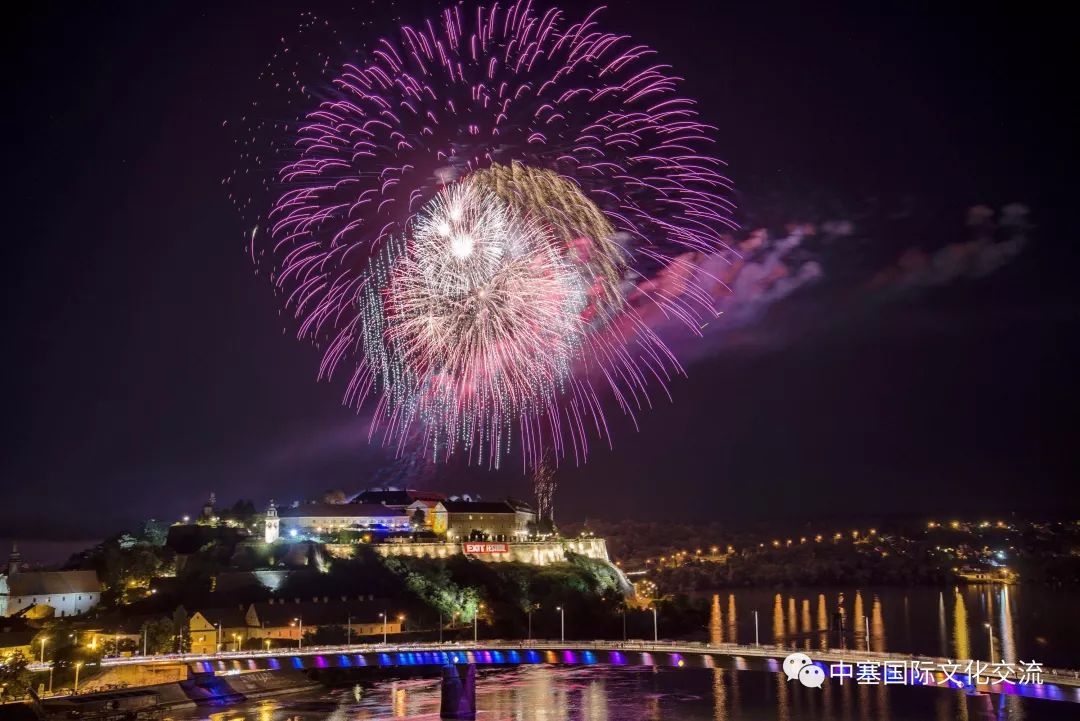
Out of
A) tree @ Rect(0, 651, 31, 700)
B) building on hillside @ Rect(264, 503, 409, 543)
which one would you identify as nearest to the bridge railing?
tree @ Rect(0, 651, 31, 700)

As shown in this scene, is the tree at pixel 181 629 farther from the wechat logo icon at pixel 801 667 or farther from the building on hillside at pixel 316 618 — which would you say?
the wechat logo icon at pixel 801 667

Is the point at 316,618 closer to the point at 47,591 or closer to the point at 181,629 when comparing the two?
the point at 181,629

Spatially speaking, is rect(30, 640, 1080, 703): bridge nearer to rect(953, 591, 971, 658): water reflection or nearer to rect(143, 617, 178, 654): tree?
rect(143, 617, 178, 654): tree

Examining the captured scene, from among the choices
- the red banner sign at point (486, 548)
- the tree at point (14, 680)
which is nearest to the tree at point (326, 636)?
the tree at point (14, 680)

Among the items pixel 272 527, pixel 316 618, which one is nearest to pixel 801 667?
pixel 316 618

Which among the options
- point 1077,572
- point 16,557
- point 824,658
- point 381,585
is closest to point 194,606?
point 381,585

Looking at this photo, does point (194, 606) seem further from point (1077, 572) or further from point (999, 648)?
point (1077, 572)
